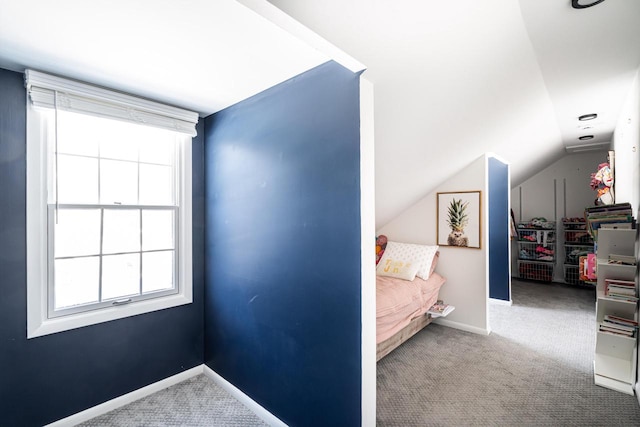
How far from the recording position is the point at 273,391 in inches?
78.4

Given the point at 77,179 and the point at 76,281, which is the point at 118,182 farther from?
the point at 76,281

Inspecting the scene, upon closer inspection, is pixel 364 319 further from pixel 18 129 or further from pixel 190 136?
pixel 18 129

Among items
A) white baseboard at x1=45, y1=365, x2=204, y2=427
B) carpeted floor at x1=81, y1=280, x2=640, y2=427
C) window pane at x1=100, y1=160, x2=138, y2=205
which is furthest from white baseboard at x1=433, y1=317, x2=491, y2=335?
window pane at x1=100, y1=160, x2=138, y2=205

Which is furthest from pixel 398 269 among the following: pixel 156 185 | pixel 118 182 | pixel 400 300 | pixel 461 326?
pixel 118 182

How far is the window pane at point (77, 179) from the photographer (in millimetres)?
2025

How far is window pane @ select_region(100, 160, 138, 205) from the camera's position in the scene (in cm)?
220

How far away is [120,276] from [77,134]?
1.07m

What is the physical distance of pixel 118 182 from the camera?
2.27 meters

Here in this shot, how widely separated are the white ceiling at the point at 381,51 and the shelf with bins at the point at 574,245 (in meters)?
3.64

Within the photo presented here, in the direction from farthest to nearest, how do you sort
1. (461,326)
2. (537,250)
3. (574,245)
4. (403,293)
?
(537,250)
(574,245)
(461,326)
(403,293)

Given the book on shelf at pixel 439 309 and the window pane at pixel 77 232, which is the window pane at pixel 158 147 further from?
the book on shelf at pixel 439 309

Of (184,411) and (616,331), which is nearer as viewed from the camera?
(184,411)

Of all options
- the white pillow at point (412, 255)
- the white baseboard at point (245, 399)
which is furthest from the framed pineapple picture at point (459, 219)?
the white baseboard at point (245, 399)

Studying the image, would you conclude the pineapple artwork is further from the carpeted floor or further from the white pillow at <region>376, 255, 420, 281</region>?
the carpeted floor
